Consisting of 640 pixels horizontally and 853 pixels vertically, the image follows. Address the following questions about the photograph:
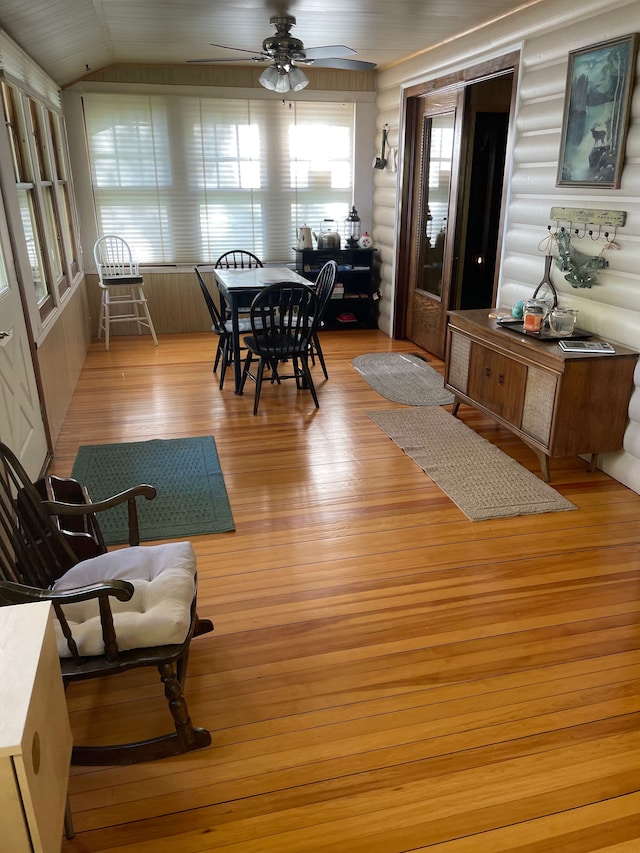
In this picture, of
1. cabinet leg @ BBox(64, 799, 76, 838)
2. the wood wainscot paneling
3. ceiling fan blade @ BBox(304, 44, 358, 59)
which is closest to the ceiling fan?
ceiling fan blade @ BBox(304, 44, 358, 59)

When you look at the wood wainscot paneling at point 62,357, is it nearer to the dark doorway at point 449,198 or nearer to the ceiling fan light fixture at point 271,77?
the ceiling fan light fixture at point 271,77

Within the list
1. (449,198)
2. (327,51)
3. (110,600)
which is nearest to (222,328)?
(327,51)

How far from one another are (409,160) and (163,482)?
13.5 ft

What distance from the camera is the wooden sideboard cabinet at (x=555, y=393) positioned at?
3.33m

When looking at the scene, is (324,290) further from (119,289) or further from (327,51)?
(119,289)

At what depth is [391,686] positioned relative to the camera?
2164 millimetres

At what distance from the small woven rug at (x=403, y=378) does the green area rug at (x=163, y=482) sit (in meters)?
1.55

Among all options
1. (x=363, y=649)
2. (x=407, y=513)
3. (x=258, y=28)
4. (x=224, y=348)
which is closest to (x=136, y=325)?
(x=224, y=348)

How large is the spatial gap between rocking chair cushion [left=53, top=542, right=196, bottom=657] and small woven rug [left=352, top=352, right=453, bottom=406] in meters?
2.98

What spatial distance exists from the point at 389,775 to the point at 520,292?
3.33 m

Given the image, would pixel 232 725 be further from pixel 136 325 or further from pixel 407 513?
pixel 136 325

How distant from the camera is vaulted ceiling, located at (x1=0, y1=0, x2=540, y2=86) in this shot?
3.89 metres

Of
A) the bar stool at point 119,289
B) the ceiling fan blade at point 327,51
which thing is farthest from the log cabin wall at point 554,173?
the bar stool at point 119,289

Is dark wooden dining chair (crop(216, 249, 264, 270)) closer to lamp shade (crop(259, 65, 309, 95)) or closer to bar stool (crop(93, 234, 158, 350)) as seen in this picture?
bar stool (crop(93, 234, 158, 350))
